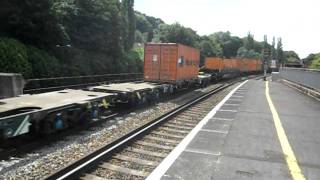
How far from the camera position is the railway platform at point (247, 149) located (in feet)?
27.6

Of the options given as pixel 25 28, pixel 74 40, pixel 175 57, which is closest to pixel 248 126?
pixel 175 57

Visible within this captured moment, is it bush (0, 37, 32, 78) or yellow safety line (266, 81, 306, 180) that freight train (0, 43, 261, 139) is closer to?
yellow safety line (266, 81, 306, 180)

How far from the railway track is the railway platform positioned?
36cm

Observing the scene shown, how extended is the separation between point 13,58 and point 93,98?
11.8 meters

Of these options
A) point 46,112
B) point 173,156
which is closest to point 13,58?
point 46,112

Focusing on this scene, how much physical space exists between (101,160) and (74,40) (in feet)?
93.0

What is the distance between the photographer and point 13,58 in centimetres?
2325

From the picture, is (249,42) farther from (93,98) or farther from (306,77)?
(93,98)

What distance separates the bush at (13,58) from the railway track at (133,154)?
11.6 m

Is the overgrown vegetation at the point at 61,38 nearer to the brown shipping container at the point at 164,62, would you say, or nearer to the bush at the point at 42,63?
the bush at the point at 42,63

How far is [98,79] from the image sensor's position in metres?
34.6

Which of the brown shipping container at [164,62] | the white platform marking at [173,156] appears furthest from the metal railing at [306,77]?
the white platform marking at [173,156]

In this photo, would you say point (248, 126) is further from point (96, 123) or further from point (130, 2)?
point (130, 2)

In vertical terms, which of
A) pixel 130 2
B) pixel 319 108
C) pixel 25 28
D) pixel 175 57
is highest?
pixel 130 2
